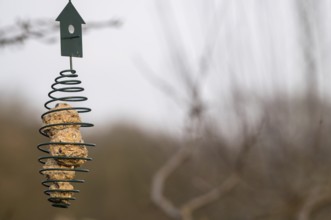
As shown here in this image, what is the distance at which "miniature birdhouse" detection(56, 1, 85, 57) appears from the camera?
302 cm

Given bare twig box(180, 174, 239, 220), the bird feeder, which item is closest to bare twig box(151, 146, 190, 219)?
bare twig box(180, 174, 239, 220)

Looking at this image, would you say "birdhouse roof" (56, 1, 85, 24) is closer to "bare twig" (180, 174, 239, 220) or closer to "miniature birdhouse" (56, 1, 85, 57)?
"miniature birdhouse" (56, 1, 85, 57)

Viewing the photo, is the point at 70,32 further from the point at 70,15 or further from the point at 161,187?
the point at 161,187

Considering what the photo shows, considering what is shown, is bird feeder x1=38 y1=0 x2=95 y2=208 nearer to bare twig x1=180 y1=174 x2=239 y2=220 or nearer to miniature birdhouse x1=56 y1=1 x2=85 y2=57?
miniature birdhouse x1=56 y1=1 x2=85 y2=57

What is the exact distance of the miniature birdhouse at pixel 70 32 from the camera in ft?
9.91

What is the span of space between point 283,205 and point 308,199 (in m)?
0.50

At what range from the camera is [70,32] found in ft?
10.1

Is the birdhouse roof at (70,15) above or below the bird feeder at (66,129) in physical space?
above

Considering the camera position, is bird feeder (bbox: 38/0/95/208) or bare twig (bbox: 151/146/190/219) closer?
bird feeder (bbox: 38/0/95/208)

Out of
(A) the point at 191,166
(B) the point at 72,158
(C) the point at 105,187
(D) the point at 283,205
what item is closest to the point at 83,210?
(C) the point at 105,187

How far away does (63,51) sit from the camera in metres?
3.01

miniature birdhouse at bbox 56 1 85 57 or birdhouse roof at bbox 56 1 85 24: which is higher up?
birdhouse roof at bbox 56 1 85 24

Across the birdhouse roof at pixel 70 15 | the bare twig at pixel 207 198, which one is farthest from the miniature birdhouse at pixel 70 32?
the bare twig at pixel 207 198

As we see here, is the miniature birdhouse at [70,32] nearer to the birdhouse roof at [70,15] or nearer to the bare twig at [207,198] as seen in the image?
the birdhouse roof at [70,15]
